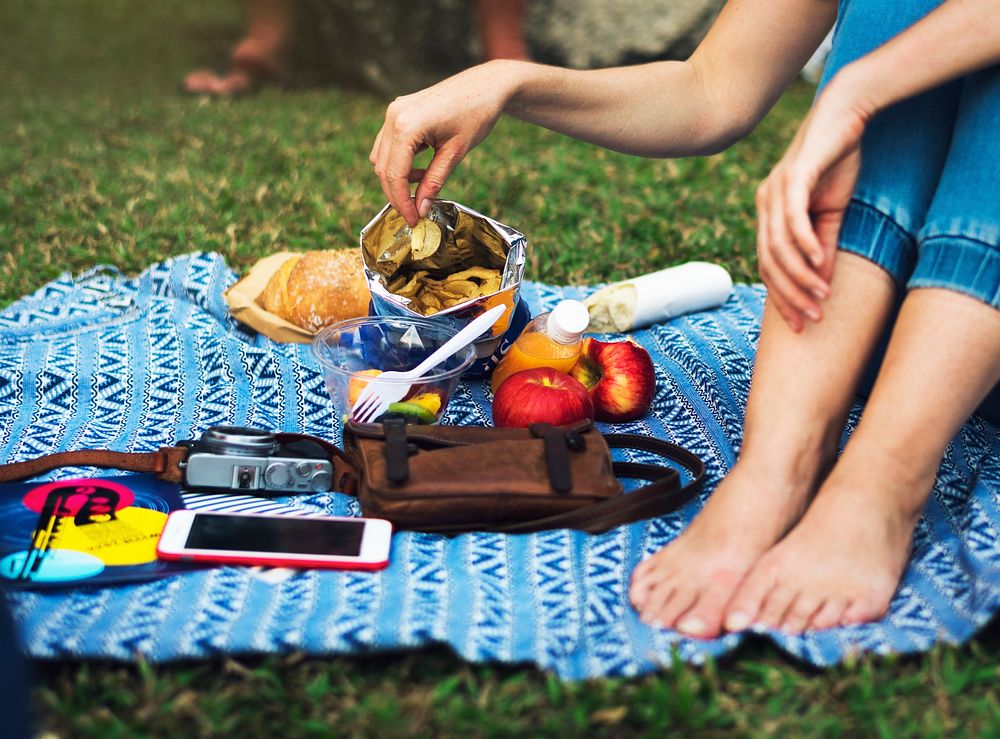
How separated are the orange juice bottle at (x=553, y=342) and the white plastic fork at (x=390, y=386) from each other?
6.4 inches

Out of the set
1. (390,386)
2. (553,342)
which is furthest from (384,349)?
(553,342)

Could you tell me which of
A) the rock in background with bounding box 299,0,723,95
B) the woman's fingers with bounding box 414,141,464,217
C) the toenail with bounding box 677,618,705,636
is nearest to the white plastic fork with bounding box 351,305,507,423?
the woman's fingers with bounding box 414,141,464,217

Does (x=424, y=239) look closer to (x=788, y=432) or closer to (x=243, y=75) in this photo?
(x=788, y=432)

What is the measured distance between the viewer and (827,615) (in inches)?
58.6

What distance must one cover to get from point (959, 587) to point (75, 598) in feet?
4.25

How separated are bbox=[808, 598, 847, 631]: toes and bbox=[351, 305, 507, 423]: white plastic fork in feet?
2.69

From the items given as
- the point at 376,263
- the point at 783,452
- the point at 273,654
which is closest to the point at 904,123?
the point at 783,452

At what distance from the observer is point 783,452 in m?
1.58

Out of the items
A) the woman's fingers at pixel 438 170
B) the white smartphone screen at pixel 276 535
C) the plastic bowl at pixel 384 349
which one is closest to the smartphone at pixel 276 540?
the white smartphone screen at pixel 276 535

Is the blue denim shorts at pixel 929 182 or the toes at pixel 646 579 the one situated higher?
the blue denim shorts at pixel 929 182

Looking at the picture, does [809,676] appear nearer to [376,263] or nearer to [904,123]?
[904,123]

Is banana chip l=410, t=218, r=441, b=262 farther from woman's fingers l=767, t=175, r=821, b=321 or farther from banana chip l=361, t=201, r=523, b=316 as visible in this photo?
woman's fingers l=767, t=175, r=821, b=321

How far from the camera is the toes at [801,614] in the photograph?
4.88 ft

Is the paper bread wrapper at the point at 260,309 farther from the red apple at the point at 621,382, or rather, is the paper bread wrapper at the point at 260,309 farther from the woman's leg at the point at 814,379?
the woman's leg at the point at 814,379
